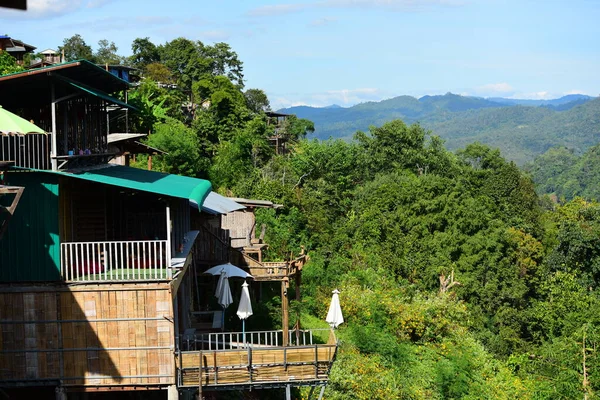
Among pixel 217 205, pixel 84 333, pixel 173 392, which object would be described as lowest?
pixel 173 392

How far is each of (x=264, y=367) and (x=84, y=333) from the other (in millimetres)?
3710

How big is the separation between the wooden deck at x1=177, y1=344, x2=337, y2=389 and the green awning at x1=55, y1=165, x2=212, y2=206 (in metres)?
3.32

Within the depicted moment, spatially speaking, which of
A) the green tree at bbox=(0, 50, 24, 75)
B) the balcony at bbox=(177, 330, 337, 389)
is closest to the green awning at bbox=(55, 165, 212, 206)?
the balcony at bbox=(177, 330, 337, 389)

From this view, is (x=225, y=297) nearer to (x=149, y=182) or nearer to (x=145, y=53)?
(x=149, y=182)

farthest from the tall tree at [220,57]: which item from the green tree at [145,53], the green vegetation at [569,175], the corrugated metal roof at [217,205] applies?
the green vegetation at [569,175]

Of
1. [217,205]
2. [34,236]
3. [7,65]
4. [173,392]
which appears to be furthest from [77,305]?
[7,65]

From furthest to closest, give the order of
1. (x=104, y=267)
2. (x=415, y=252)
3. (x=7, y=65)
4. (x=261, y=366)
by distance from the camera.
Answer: (x=415, y=252), (x=7, y=65), (x=261, y=366), (x=104, y=267)

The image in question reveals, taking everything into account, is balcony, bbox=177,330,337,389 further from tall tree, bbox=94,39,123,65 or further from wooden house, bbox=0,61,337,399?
tall tree, bbox=94,39,123,65

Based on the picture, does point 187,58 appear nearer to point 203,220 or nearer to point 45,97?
point 203,220

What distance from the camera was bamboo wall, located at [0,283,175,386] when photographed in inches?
571

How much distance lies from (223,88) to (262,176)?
39.6 ft

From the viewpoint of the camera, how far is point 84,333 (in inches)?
574

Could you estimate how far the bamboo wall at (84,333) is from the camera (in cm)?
1449

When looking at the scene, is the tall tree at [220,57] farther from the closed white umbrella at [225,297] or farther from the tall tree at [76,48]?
the closed white umbrella at [225,297]
